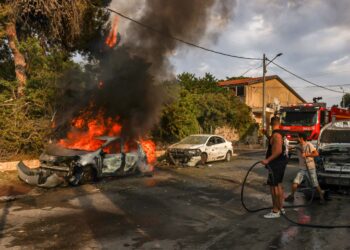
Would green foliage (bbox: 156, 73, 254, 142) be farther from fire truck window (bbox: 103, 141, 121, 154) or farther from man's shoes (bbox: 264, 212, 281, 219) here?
man's shoes (bbox: 264, 212, 281, 219)

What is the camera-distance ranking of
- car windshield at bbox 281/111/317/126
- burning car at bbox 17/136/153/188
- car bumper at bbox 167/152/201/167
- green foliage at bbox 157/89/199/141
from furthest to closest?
green foliage at bbox 157/89/199/141 → car windshield at bbox 281/111/317/126 → car bumper at bbox 167/152/201/167 → burning car at bbox 17/136/153/188

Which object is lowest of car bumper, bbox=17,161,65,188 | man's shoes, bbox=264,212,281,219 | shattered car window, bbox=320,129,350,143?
man's shoes, bbox=264,212,281,219

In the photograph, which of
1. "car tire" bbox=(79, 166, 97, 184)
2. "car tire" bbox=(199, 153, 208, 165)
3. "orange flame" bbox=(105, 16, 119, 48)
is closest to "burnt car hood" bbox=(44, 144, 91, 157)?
"car tire" bbox=(79, 166, 97, 184)

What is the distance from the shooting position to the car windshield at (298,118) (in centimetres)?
1883

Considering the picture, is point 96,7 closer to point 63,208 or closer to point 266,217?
point 63,208

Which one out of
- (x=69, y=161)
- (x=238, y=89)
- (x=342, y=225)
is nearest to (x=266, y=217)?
(x=342, y=225)

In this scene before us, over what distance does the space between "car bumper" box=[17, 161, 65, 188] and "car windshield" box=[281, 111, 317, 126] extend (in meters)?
13.0

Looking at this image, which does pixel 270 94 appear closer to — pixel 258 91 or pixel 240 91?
pixel 258 91

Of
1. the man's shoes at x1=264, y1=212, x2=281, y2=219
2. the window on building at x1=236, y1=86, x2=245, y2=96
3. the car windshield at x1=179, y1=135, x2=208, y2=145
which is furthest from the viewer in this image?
the window on building at x1=236, y1=86, x2=245, y2=96

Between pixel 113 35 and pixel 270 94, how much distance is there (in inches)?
1292

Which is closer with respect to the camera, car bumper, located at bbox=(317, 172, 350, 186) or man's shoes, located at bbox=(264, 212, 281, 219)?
man's shoes, located at bbox=(264, 212, 281, 219)

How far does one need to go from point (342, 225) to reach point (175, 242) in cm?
321

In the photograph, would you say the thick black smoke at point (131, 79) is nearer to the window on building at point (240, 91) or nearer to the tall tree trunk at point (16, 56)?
the tall tree trunk at point (16, 56)

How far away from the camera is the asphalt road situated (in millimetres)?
5656
